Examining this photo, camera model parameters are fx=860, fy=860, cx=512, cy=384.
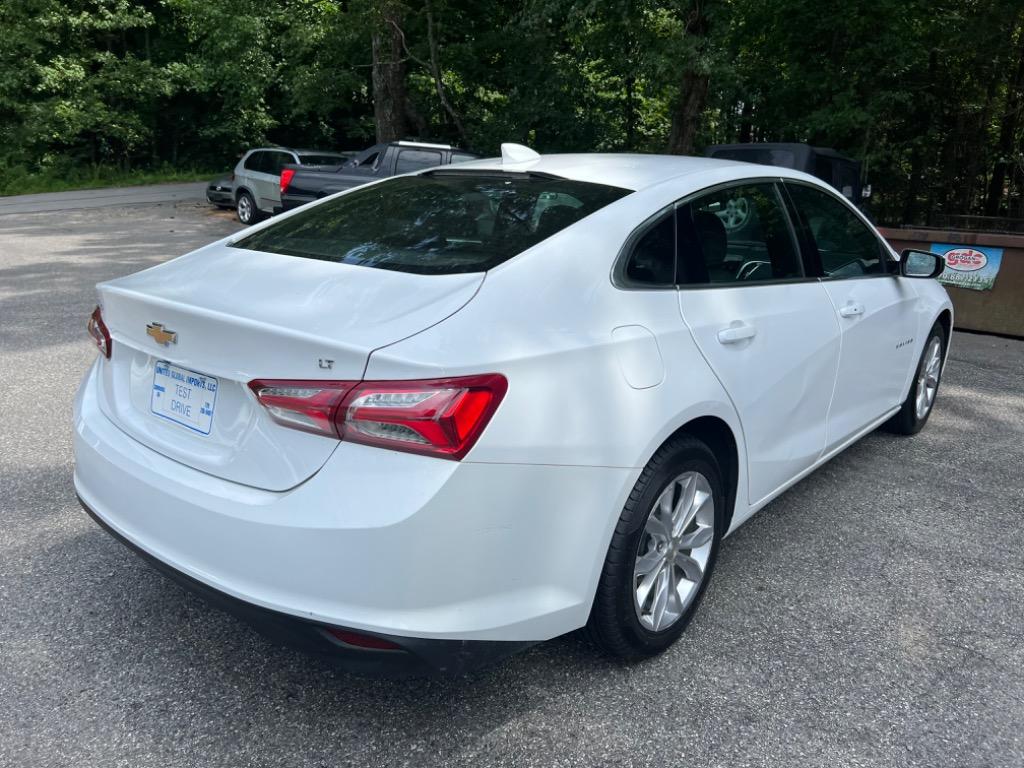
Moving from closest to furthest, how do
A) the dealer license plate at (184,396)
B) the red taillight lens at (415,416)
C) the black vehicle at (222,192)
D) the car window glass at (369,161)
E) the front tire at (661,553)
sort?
the red taillight lens at (415,416)
the dealer license plate at (184,396)
the front tire at (661,553)
the car window glass at (369,161)
the black vehicle at (222,192)

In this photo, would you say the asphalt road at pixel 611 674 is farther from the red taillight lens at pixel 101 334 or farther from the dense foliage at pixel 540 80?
the dense foliage at pixel 540 80

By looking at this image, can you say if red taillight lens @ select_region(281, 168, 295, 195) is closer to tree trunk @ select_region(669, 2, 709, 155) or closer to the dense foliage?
the dense foliage

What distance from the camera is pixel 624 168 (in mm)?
3275

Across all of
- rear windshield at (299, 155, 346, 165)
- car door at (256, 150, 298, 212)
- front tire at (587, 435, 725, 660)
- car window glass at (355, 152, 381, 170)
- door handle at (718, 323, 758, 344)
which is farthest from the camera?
car door at (256, 150, 298, 212)

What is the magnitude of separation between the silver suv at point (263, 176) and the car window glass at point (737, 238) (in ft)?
46.9

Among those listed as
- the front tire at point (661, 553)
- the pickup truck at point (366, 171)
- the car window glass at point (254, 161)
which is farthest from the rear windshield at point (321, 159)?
the front tire at point (661, 553)

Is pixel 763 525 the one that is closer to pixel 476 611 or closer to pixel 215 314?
pixel 476 611

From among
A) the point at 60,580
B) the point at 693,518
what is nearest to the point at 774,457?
the point at 693,518

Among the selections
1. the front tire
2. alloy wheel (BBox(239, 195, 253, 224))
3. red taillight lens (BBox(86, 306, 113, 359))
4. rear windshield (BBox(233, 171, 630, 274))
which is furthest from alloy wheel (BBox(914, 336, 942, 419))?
alloy wheel (BBox(239, 195, 253, 224))

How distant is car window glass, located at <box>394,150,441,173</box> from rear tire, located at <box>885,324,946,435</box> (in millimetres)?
10441

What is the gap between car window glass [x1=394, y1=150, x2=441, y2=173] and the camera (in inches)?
565

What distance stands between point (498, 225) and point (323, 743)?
1635 mm

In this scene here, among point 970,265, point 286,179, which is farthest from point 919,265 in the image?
point 286,179

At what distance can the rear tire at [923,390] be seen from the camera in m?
4.99
